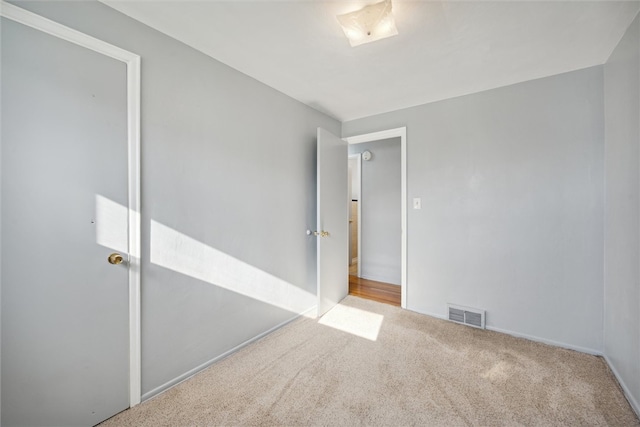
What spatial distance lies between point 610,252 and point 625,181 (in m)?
0.58

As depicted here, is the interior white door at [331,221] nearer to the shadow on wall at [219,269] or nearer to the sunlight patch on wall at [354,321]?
the sunlight patch on wall at [354,321]

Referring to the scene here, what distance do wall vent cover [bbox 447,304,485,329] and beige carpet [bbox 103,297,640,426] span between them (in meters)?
0.17

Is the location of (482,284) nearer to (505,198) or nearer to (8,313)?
(505,198)

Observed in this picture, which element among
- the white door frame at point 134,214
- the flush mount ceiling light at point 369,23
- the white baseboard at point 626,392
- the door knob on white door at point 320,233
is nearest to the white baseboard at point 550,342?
the white baseboard at point 626,392

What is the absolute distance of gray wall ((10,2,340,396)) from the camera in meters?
1.60

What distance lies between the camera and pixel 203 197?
1894 millimetres

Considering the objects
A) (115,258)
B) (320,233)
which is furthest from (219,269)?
(320,233)

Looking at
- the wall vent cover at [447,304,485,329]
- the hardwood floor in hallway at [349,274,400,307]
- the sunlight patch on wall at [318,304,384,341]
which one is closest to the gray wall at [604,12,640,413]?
the wall vent cover at [447,304,485,329]

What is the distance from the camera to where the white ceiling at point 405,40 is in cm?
147

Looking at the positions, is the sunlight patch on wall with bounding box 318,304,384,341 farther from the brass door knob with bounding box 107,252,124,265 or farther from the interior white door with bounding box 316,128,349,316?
the brass door knob with bounding box 107,252,124,265

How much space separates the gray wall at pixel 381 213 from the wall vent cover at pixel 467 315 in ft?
4.27

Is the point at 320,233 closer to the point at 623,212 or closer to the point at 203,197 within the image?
the point at 203,197

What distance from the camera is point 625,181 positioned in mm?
1675

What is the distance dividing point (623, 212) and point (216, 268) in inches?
111
